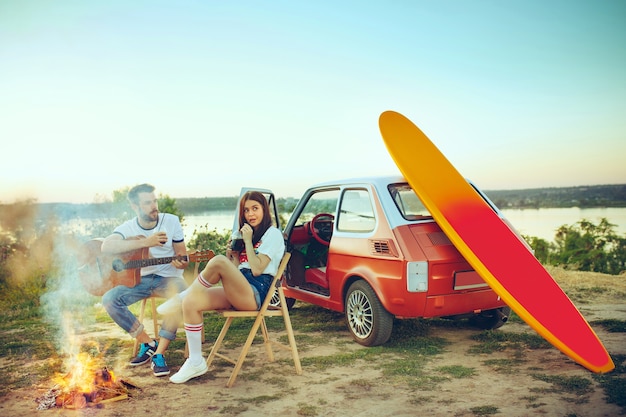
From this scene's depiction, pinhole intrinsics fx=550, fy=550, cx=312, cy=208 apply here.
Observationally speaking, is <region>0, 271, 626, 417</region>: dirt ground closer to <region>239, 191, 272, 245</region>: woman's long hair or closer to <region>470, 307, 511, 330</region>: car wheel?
<region>470, 307, 511, 330</region>: car wheel

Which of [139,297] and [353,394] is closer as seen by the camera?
[353,394]

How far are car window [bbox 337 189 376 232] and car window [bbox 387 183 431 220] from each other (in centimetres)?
30

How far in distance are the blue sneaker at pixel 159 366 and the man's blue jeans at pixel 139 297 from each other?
0.21m

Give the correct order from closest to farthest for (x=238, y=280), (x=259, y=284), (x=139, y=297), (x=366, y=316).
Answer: (x=238, y=280) → (x=259, y=284) → (x=139, y=297) → (x=366, y=316)

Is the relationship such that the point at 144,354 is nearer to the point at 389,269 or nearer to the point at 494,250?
Result: the point at 389,269

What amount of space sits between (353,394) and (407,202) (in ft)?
8.48

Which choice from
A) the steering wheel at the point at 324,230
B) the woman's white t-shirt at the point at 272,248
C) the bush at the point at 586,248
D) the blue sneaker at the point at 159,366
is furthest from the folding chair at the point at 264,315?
the bush at the point at 586,248

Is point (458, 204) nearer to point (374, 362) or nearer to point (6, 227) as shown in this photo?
point (374, 362)

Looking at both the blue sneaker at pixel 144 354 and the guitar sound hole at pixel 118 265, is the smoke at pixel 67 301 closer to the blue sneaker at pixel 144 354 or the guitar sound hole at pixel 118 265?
the guitar sound hole at pixel 118 265

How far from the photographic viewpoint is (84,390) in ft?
15.1

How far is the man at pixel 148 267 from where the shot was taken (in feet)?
18.2

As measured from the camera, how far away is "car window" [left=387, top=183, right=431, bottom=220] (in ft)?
20.1

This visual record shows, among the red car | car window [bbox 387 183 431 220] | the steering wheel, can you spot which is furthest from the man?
car window [bbox 387 183 431 220]

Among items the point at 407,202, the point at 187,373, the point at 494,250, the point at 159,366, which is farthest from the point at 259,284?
the point at 494,250
